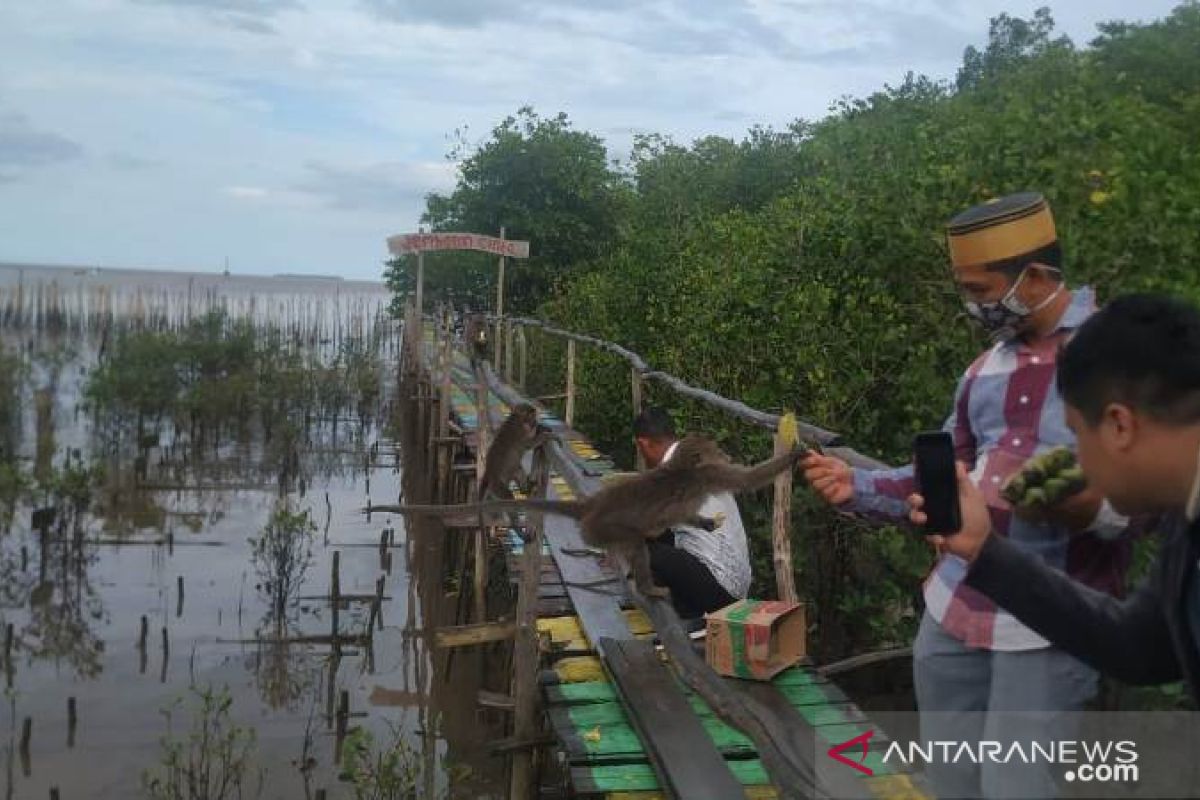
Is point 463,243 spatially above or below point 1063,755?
above

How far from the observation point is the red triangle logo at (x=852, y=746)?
11.9 ft

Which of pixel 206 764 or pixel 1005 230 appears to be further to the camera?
pixel 206 764

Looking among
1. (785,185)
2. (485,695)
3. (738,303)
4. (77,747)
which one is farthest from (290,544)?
(785,185)

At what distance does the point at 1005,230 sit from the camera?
7.79 ft

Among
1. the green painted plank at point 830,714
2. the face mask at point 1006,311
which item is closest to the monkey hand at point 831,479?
the face mask at point 1006,311

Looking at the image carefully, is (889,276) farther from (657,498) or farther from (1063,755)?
(1063,755)

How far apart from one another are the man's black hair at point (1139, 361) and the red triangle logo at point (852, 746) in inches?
87.7

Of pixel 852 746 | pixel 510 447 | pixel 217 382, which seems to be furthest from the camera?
pixel 217 382

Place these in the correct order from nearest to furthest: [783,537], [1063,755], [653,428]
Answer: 1. [1063,755]
2. [783,537]
3. [653,428]

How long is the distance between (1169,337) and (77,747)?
8.95 m

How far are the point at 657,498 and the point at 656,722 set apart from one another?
0.82 meters

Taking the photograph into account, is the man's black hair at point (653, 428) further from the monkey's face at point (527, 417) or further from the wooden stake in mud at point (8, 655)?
the wooden stake in mud at point (8, 655)

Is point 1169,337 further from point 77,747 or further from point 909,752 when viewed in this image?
point 77,747

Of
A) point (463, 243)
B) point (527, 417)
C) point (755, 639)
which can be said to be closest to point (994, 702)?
point (755, 639)
